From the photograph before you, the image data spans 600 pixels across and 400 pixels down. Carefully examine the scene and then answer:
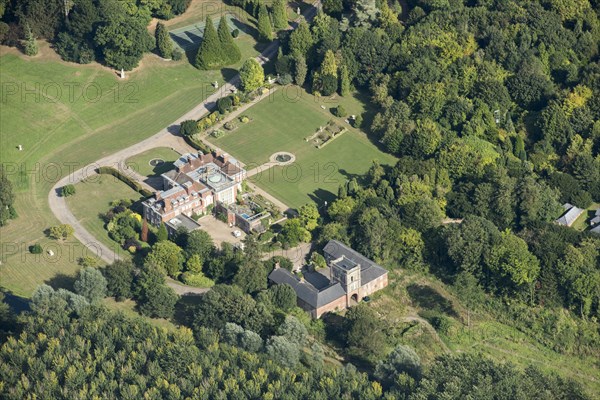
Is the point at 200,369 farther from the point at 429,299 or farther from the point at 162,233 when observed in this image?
the point at 429,299

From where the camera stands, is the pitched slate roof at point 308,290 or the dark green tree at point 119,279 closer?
the dark green tree at point 119,279

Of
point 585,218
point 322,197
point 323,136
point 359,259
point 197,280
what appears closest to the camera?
point 197,280

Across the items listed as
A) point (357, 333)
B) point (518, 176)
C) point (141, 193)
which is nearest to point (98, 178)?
point (141, 193)

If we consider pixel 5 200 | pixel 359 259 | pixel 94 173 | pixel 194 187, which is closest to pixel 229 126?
pixel 194 187

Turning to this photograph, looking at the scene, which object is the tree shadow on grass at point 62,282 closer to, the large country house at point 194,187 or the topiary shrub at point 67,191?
the large country house at point 194,187

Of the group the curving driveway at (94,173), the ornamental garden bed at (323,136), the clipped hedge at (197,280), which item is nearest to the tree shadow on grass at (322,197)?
the ornamental garden bed at (323,136)

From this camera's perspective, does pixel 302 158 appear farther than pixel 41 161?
Yes

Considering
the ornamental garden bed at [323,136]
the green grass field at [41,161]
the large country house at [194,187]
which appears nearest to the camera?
the green grass field at [41,161]

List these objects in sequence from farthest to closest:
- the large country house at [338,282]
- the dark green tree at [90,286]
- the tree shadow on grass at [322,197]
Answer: the tree shadow on grass at [322,197] → the large country house at [338,282] → the dark green tree at [90,286]
